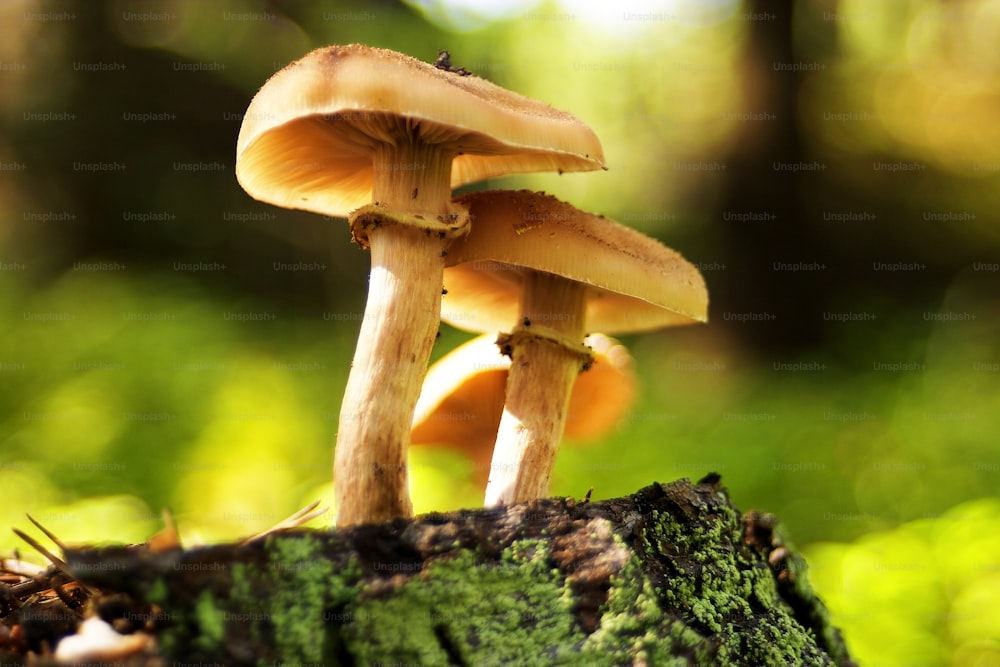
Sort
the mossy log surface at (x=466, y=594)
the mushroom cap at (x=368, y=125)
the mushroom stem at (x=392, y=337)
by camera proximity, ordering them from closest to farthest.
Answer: the mossy log surface at (x=466, y=594), the mushroom cap at (x=368, y=125), the mushroom stem at (x=392, y=337)

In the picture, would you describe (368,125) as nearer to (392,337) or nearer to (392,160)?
(392,160)

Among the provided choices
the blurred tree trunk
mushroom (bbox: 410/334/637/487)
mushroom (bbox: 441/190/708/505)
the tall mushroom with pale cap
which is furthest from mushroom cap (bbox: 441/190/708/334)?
the blurred tree trunk

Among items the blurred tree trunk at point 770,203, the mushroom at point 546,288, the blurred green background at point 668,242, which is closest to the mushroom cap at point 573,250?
the mushroom at point 546,288

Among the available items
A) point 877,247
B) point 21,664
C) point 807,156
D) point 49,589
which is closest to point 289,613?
point 21,664

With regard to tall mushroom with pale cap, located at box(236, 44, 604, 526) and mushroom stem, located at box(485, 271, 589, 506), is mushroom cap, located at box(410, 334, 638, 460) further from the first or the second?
tall mushroom with pale cap, located at box(236, 44, 604, 526)

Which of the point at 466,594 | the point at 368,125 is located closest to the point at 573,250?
the point at 368,125

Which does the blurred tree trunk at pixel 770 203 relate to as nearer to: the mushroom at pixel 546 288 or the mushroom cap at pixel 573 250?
the mushroom at pixel 546 288
